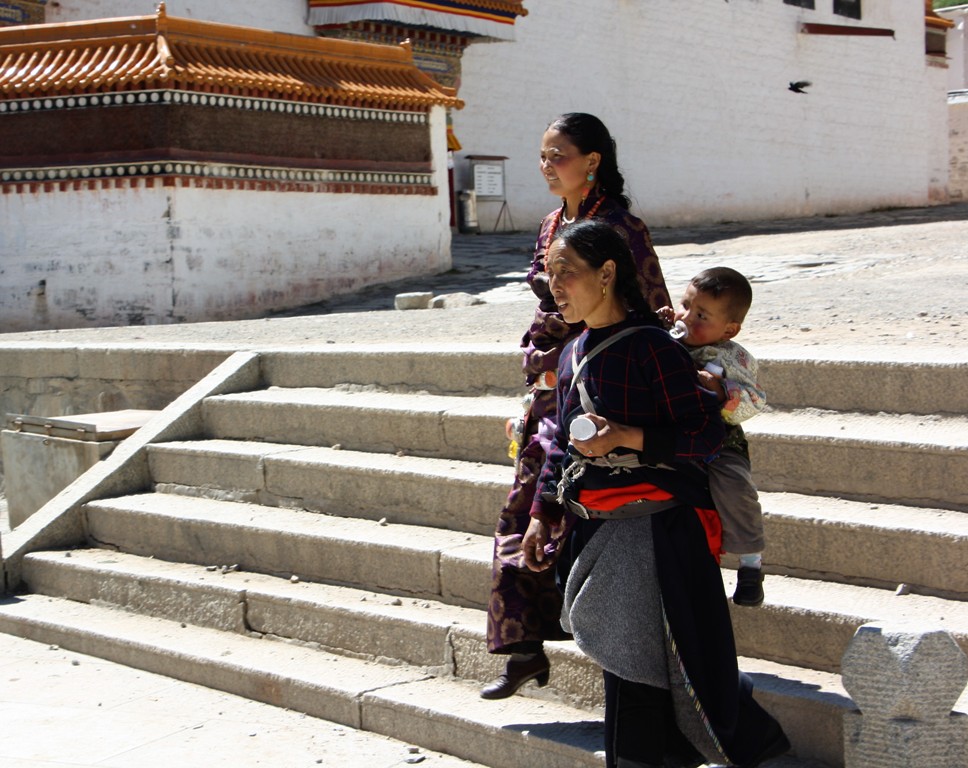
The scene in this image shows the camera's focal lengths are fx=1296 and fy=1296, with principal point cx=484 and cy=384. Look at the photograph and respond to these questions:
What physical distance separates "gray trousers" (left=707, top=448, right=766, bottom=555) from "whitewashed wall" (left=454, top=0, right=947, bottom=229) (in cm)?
1518

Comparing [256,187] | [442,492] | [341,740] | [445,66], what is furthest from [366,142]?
[341,740]

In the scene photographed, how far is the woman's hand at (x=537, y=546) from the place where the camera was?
3504 millimetres

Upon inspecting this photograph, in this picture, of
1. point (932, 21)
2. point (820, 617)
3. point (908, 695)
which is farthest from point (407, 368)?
point (932, 21)

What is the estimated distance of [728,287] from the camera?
339 cm

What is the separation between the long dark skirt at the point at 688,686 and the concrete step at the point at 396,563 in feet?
1.82

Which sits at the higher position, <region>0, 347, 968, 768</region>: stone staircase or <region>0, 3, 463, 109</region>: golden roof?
<region>0, 3, 463, 109</region>: golden roof

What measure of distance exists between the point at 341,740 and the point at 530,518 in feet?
4.10

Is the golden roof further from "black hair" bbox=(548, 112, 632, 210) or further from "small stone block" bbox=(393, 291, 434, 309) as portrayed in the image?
"black hair" bbox=(548, 112, 632, 210)

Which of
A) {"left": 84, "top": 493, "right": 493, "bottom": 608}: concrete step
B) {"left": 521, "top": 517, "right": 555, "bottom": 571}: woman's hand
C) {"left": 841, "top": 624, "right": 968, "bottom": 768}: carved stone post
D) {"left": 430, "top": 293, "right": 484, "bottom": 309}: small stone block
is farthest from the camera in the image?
{"left": 430, "top": 293, "right": 484, "bottom": 309}: small stone block

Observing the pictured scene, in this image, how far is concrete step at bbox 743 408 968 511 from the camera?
13.4 feet

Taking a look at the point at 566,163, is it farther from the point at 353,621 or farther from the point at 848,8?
the point at 848,8

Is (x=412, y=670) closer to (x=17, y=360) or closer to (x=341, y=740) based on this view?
(x=341, y=740)

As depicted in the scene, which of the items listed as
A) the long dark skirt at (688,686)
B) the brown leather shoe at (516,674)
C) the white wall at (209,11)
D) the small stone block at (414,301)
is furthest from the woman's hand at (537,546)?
the white wall at (209,11)

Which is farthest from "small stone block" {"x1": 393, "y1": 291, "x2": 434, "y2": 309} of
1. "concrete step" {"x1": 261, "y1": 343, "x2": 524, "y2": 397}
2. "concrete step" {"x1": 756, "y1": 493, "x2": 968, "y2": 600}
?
"concrete step" {"x1": 756, "y1": 493, "x2": 968, "y2": 600}
